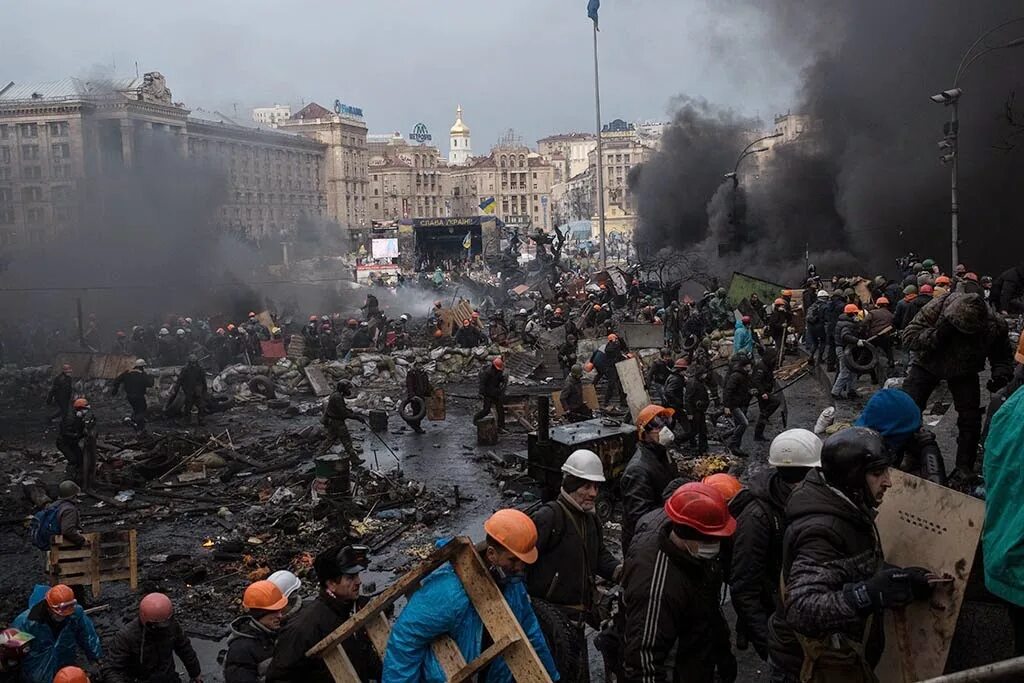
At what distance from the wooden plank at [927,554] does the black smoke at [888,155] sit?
22.0m

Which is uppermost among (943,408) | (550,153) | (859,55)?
(550,153)

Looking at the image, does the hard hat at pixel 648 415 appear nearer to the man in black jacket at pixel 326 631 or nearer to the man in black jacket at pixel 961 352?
the man in black jacket at pixel 961 352

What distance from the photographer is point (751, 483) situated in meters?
3.74

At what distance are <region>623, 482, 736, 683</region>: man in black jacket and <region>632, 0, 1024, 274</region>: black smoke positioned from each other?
22.2 m

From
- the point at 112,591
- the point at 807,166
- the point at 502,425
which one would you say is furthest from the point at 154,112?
the point at 112,591

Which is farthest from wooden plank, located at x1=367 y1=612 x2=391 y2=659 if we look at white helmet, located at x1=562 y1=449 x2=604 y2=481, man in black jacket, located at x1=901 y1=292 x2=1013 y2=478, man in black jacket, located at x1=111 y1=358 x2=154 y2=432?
man in black jacket, located at x1=111 y1=358 x2=154 y2=432

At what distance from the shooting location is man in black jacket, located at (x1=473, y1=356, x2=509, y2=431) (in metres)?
14.0

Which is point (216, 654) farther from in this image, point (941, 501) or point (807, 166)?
point (807, 166)

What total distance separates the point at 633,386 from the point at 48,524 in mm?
6950

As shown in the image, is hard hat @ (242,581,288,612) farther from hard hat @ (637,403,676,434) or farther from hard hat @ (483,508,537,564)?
hard hat @ (637,403,676,434)

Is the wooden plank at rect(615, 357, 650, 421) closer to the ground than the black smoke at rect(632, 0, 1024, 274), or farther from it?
closer to the ground

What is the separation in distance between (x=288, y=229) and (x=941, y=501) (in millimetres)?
64214

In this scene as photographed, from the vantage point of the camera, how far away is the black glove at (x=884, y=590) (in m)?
2.52

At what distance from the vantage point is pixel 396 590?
124 inches
